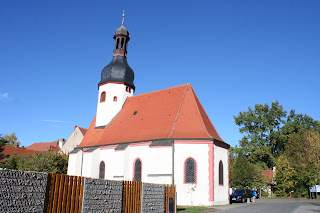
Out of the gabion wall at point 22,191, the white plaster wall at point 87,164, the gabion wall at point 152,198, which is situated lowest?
the gabion wall at point 152,198

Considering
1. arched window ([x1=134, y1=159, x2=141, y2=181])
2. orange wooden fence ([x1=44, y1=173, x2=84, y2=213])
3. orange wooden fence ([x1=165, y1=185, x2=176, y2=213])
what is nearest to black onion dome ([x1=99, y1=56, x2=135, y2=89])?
arched window ([x1=134, y1=159, x2=141, y2=181])

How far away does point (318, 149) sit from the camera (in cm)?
3766

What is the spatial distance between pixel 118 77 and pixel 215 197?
51.2ft

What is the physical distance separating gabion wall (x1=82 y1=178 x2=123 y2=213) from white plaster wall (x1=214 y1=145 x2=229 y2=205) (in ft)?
40.1

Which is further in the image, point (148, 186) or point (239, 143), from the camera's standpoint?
point (239, 143)

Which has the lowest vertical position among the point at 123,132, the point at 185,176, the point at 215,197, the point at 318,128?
the point at 215,197

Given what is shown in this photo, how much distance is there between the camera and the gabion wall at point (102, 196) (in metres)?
8.80

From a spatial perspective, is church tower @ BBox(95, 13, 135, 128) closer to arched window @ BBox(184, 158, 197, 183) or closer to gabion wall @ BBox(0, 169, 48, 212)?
arched window @ BBox(184, 158, 197, 183)

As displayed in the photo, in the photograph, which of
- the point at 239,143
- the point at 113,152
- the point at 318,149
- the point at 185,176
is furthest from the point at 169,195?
the point at 239,143

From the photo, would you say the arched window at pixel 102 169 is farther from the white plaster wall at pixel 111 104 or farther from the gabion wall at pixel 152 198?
the gabion wall at pixel 152 198

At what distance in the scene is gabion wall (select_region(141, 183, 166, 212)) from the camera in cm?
1201

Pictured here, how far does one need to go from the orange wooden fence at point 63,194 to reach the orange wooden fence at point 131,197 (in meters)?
2.43

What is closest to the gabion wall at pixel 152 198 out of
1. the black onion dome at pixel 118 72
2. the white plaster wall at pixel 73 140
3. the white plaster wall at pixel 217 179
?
the white plaster wall at pixel 217 179

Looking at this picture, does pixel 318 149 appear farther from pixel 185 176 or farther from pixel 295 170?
pixel 185 176
